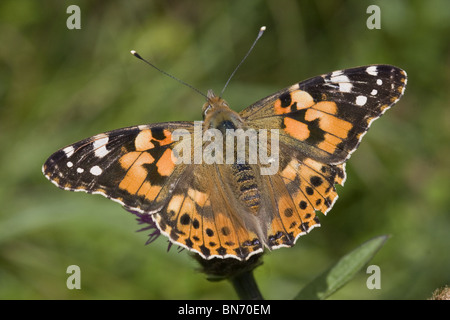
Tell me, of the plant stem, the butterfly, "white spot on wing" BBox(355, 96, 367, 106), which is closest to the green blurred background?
the plant stem

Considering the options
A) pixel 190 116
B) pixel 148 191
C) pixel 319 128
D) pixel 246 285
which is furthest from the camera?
pixel 190 116

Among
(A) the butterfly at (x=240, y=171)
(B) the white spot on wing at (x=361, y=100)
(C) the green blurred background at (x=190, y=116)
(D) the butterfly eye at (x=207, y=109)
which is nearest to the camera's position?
(A) the butterfly at (x=240, y=171)

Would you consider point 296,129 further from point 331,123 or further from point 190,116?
point 190,116

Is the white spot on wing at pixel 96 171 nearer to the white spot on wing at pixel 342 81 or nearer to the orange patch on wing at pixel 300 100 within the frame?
the orange patch on wing at pixel 300 100

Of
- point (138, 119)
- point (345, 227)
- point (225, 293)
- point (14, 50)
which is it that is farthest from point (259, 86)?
point (14, 50)

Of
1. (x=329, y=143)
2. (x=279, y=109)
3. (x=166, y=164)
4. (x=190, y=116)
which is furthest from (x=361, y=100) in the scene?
(x=190, y=116)

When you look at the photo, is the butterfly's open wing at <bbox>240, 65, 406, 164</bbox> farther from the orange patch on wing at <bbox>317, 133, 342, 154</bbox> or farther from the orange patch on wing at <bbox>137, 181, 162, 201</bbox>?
the orange patch on wing at <bbox>137, 181, 162, 201</bbox>

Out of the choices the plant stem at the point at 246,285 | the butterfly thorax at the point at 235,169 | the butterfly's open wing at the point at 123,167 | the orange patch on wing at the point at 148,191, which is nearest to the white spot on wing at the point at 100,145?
→ the butterfly's open wing at the point at 123,167
